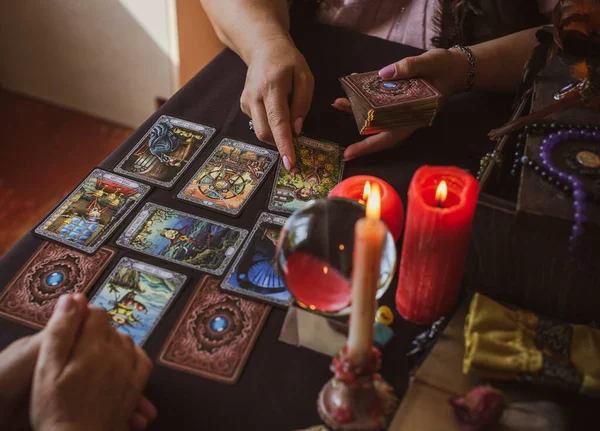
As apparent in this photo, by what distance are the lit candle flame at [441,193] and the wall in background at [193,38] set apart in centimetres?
180

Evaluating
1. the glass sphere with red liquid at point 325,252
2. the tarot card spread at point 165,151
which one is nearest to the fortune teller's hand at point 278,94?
the tarot card spread at point 165,151

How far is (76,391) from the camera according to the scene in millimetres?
661

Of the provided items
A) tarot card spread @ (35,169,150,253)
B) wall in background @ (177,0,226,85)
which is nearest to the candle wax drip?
tarot card spread @ (35,169,150,253)

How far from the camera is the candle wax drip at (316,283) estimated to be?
2.38ft

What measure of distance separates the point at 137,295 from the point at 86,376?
0.18 m

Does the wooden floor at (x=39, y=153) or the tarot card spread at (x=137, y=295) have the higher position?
the tarot card spread at (x=137, y=295)

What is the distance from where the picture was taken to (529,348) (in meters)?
0.74

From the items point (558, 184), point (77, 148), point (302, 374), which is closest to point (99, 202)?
point (302, 374)

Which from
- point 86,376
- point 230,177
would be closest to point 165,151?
point 230,177

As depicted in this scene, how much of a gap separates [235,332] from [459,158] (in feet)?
1.78

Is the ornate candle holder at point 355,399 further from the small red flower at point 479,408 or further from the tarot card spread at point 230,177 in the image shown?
the tarot card spread at point 230,177

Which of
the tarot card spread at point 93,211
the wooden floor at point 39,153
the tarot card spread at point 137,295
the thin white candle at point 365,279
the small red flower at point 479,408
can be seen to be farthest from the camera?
the wooden floor at point 39,153

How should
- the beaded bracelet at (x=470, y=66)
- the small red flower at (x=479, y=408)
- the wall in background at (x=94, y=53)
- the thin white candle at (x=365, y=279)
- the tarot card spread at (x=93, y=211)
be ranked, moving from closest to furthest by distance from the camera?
the thin white candle at (x=365, y=279), the small red flower at (x=479, y=408), the tarot card spread at (x=93, y=211), the beaded bracelet at (x=470, y=66), the wall in background at (x=94, y=53)

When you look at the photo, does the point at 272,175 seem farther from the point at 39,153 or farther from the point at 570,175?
the point at 39,153
